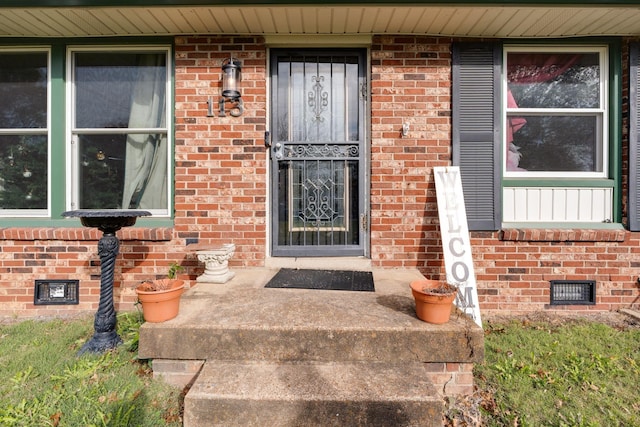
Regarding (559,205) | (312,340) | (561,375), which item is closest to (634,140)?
(559,205)

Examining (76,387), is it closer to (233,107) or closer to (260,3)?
(233,107)

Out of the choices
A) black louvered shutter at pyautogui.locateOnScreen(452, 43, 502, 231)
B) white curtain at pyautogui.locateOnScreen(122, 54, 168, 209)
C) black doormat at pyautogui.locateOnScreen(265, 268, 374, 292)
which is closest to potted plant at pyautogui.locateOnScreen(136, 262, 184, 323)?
black doormat at pyautogui.locateOnScreen(265, 268, 374, 292)

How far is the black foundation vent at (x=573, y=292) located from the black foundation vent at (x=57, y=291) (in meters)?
4.78

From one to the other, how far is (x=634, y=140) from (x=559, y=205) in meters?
0.93

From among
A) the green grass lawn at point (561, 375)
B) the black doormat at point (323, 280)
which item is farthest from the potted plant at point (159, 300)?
the green grass lawn at point (561, 375)

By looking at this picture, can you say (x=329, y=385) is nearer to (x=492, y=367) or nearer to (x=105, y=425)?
(x=105, y=425)

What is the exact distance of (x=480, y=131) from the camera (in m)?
3.24

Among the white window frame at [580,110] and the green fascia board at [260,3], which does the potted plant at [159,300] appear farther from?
the white window frame at [580,110]

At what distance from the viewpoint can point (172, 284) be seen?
214 cm

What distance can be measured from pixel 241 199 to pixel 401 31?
2.27 metres

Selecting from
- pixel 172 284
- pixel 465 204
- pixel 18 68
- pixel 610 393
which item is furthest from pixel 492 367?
pixel 18 68

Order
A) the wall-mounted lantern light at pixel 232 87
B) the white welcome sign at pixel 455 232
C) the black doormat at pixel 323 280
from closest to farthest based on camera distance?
the black doormat at pixel 323 280, the white welcome sign at pixel 455 232, the wall-mounted lantern light at pixel 232 87

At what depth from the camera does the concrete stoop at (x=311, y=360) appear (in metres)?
1.58

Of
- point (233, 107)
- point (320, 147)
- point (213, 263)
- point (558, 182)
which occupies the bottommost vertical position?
point (213, 263)
